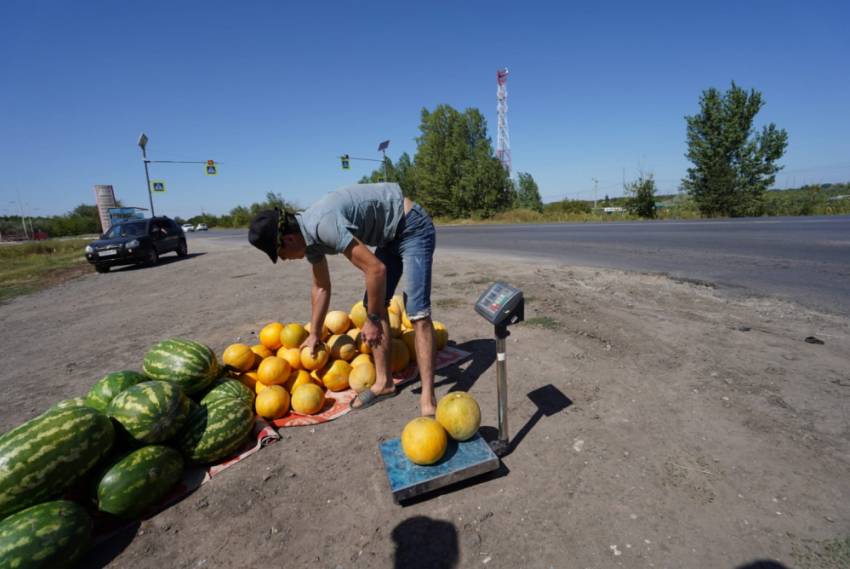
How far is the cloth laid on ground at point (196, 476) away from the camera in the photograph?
235cm

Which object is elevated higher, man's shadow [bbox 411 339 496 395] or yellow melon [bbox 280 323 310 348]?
yellow melon [bbox 280 323 310 348]

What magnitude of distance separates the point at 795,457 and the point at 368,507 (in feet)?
8.92

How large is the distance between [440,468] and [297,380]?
172cm

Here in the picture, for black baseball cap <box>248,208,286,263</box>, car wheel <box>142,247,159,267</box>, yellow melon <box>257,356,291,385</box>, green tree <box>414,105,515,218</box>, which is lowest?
yellow melon <box>257,356,291,385</box>

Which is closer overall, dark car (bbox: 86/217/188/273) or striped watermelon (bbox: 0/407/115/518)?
striped watermelon (bbox: 0/407/115/518)

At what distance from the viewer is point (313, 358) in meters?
3.68

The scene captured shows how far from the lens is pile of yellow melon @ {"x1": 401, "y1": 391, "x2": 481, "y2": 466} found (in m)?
2.49

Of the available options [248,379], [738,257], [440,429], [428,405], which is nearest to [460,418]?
[440,429]

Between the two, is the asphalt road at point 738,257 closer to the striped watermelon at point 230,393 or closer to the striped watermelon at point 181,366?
the striped watermelon at point 230,393

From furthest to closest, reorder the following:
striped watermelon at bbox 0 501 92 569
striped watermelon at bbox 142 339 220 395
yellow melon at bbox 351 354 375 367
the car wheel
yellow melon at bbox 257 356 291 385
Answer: the car wheel < yellow melon at bbox 351 354 375 367 < yellow melon at bbox 257 356 291 385 < striped watermelon at bbox 142 339 220 395 < striped watermelon at bbox 0 501 92 569

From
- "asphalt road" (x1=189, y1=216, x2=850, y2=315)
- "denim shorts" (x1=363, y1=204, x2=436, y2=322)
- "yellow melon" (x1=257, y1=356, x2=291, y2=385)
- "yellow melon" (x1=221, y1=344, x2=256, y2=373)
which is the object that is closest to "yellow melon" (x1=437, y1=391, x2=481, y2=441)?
"denim shorts" (x1=363, y1=204, x2=436, y2=322)

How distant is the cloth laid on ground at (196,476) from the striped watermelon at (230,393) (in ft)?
0.68

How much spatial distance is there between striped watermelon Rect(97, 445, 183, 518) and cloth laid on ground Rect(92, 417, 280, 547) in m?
0.08

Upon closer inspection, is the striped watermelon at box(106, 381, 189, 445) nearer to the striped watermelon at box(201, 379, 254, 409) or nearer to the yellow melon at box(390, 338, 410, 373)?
the striped watermelon at box(201, 379, 254, 409)
